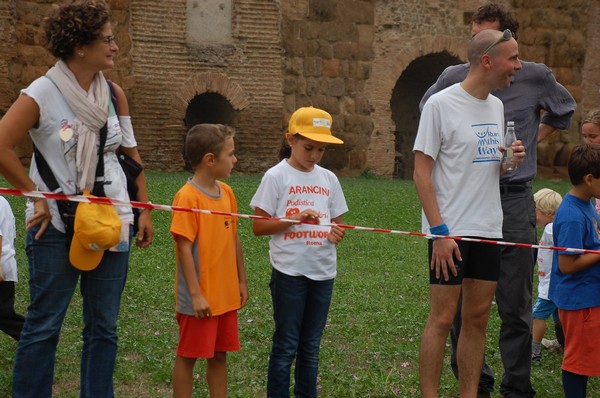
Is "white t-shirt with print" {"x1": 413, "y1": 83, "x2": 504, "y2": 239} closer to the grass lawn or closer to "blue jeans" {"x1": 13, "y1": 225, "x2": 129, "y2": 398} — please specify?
the grass lawn

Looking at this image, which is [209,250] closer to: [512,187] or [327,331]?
[512,187]

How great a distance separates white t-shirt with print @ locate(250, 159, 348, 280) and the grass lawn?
0.86 metres

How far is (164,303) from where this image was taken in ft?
23.8

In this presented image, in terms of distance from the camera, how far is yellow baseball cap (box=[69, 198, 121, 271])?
12.4 feet

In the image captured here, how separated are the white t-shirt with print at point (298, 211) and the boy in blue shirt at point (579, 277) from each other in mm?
1124

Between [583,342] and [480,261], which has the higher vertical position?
[480,261]

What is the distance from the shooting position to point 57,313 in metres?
3.94

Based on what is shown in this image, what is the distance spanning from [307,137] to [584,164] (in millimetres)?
1378

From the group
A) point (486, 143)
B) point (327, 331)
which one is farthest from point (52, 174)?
point (327, 331)

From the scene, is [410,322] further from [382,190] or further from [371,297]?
[382,190]

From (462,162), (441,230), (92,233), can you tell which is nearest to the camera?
(92,233)

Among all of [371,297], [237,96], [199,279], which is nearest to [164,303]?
[371,297]

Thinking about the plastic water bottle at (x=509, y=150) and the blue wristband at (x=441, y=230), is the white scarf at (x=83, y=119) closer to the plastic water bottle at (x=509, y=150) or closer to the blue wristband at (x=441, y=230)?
the blue wristband at (x=441, y=230)

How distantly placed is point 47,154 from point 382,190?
1235cm
